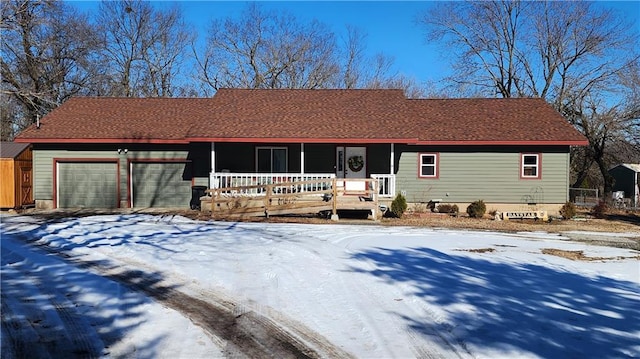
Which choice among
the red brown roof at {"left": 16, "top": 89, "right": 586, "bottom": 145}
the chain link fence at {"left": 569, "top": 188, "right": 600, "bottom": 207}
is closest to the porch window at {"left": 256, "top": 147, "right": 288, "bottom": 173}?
the red brown roof at {"left": 16, "top": 89, "right": 586, "bottom": 145}

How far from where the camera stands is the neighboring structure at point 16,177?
16.6m

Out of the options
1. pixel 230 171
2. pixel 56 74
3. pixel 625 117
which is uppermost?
pixel 56 74

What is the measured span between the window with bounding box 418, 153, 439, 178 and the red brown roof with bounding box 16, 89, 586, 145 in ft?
2.50

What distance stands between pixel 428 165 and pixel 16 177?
49.4 feet

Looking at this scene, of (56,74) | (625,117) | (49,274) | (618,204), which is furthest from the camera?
(56,74)

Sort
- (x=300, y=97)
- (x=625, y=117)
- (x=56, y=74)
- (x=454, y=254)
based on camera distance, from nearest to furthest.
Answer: (x=454, y=254)
(x=300, y=97)
(x=625, y=117)
(x=56, y=74)

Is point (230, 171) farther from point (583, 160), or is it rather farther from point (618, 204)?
point (583, 160)

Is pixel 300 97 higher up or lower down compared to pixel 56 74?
lower down

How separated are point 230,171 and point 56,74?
19.5 meters

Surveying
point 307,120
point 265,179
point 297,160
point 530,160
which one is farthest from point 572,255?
point 297,160

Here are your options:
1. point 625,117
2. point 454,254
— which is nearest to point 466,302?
point 454,254

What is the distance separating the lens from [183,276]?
22.1 ft

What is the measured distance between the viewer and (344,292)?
6.08m

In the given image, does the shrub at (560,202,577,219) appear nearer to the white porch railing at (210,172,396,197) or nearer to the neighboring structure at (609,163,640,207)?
the white porch railing at (210,172,396,197)
